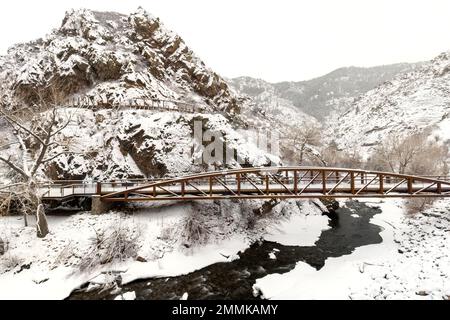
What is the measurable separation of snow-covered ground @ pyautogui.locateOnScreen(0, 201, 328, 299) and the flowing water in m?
0.55

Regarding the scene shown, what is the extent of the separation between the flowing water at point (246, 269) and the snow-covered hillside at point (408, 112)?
4440 centimetres

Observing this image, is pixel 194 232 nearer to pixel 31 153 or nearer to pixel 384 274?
pixel 384 274

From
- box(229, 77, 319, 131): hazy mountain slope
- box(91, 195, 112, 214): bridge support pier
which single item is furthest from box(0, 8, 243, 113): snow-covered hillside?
box(229, 77, 319, 131): hazy mountain slope

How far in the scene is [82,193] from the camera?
17609 millimetres

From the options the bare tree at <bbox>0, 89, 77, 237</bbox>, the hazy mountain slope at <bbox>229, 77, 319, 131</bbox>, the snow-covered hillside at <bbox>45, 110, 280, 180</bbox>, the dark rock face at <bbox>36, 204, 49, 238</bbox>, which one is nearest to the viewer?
the bare tree at <bbox>0, 89, 77, 237</bbox>

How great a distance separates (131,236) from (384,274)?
14993 mm

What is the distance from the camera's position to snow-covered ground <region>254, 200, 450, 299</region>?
1141cm

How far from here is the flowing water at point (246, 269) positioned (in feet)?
39.9

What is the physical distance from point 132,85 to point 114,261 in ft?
73.3

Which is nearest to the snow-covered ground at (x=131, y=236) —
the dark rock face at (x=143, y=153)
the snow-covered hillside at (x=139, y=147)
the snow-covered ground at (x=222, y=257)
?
the snow-covered ground at (x=222, y=257)

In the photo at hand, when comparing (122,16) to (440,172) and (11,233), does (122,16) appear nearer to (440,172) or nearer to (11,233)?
(11,233)

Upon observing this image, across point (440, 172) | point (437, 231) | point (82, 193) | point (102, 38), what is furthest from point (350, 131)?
point (82, 193)

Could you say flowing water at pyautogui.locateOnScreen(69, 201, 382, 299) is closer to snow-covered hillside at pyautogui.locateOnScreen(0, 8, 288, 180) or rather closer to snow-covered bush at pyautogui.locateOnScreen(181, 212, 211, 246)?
snow-covered bush at pyautogui.locateOnScreen(181, 212, 211, 246)
